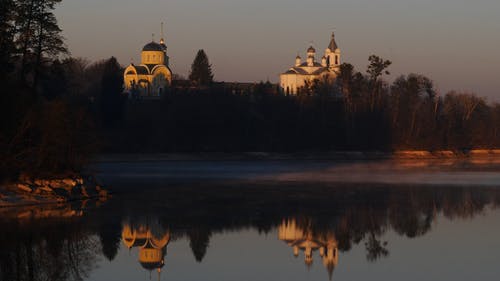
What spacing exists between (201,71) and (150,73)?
840cm

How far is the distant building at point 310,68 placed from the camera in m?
142

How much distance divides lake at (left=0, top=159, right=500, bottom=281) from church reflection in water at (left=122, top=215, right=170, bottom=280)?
29 mm

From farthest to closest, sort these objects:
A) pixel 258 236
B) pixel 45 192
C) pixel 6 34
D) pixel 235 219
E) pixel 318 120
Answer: pixel 318 120
pixel 6 34
pixel 45 192
pixel 235 219
pixel 258 236

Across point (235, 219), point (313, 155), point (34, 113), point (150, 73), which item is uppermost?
point (150, 73)

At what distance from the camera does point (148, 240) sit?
2250 centimetres

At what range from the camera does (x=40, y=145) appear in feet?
103

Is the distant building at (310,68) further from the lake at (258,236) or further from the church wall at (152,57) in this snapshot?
the lake at (258,236)

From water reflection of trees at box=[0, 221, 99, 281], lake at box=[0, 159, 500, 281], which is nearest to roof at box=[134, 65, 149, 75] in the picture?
lake at box=[0, 159, 500, 281]

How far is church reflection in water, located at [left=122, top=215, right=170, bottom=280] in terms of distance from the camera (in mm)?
19500

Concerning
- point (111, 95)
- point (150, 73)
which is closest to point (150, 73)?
point (150, 73)

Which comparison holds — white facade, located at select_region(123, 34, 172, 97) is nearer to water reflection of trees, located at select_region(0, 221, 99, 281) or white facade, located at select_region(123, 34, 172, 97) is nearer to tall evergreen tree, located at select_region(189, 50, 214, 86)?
tall evergreen tree, located at select_region(189, 50, 214, 86)

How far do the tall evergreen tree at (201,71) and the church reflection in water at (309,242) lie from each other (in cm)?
9559

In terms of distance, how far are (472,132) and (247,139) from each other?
97.8 ft

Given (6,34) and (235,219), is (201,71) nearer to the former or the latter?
(6,34)
